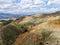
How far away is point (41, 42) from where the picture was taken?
163 ft

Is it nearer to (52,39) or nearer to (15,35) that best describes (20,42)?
(15,35)

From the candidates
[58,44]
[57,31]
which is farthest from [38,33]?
[58,44]

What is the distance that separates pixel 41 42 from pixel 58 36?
4151 mm

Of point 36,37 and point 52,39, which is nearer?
point 52,39

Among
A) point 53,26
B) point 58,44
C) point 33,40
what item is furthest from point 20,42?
point 58,44

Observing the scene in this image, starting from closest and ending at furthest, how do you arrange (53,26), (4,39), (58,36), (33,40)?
(58,36), (33,40), (53,26), (4,39)

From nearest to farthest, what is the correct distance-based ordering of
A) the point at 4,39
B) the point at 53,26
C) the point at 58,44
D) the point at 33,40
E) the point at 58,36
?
the point at 58,44 → the point at 58,36 → the point at 33,40 → the point at 53,26 → the point at 4,39

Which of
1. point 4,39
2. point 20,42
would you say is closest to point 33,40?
point 20,42

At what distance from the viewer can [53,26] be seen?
186 feet

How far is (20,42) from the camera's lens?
5725 centimetres

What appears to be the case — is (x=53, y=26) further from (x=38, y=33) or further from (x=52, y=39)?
(x=52, y=39)

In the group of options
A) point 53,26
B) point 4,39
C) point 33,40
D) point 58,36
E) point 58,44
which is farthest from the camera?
point 4,39

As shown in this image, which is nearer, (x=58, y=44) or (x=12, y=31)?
(x=58, y=44)

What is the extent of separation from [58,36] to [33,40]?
689 cm
